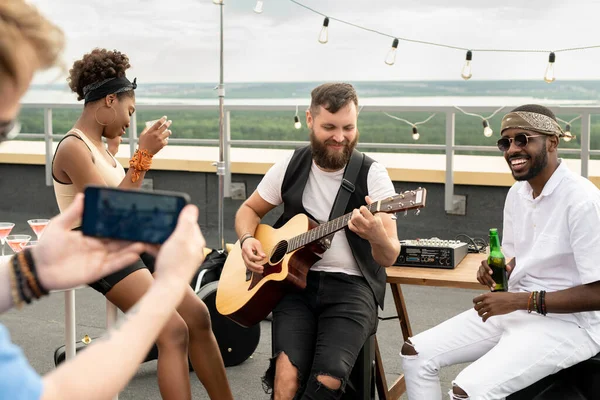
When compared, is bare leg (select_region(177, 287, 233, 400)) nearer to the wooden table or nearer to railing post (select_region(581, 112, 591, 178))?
Answer: the wooden table

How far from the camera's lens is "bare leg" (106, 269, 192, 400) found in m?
3.02

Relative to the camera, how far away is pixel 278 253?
3.27 metres

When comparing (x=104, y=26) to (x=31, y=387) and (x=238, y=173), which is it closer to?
(x=238, y=173)

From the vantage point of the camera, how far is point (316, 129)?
3334 mm

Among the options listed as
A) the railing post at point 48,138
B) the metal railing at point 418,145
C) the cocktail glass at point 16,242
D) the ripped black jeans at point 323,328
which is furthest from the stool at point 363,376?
the railing post at point 48,138

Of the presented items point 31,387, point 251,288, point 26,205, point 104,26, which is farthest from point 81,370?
point 104,26

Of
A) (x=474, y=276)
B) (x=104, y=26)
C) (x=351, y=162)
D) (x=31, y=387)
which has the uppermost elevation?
(x=104, y=26)

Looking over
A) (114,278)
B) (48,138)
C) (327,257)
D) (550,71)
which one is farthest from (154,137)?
(48,138)

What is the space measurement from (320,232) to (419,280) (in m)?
0.46

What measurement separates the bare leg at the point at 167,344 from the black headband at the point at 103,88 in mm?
829

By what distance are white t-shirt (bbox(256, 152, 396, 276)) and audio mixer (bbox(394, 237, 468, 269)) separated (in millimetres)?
317

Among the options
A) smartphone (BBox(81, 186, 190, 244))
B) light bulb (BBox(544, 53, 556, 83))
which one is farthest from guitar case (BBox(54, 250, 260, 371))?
light bulb (BBox(544, 53, 556, 83))

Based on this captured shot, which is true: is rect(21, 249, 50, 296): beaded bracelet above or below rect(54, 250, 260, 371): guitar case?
above

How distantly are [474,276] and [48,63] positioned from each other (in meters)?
2.36
